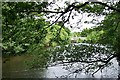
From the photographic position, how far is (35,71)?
1727 mm

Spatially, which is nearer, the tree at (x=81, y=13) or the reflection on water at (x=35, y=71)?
the tree at (x=81, y=13)

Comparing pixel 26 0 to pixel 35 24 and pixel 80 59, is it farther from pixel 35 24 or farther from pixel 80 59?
pixel 80 59

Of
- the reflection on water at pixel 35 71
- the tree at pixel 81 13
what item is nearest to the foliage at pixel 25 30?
the tree at pixel 81 13

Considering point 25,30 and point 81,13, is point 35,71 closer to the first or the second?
point 25,30

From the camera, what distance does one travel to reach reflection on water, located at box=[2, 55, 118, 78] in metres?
1.63

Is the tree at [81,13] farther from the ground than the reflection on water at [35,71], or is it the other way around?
the tree at [81,13]

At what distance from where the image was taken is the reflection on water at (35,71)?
1.63 m

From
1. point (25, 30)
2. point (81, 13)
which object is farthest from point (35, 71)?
point (81, 13)

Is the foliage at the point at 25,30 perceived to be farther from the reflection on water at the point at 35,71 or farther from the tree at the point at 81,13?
the reflection on water at the point at 35,71

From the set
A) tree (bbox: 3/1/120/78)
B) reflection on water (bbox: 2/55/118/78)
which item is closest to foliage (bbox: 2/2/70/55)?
tree (bbox: 3/1/120/78)

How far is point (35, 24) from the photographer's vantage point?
144cm

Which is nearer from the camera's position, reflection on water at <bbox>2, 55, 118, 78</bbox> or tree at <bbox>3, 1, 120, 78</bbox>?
tree at <bbox>3, 1, 120, 78</bbox>

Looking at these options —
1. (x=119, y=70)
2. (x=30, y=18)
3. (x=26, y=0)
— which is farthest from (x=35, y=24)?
(x=119, y=70)

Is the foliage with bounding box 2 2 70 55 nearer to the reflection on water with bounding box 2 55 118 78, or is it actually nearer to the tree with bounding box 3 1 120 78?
the tree with bounding box 3 1 120 78
